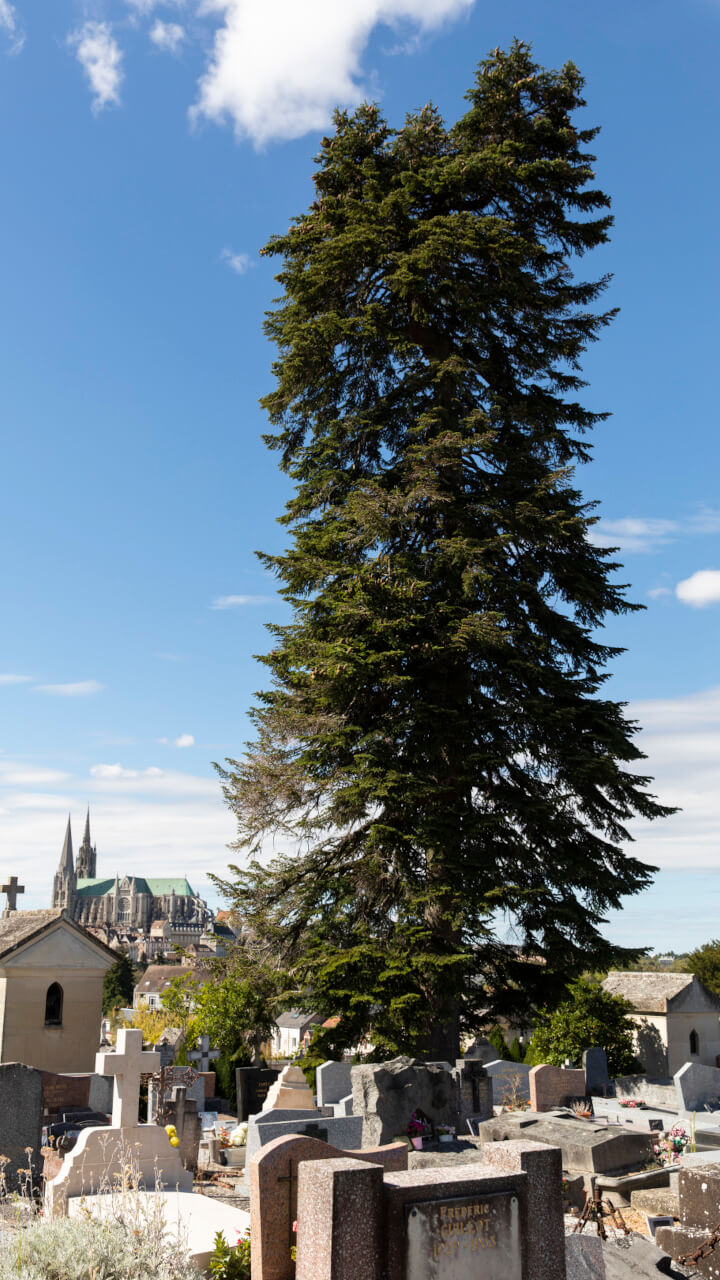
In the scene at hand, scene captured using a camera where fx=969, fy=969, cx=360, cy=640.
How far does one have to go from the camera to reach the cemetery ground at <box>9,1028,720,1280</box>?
610cm

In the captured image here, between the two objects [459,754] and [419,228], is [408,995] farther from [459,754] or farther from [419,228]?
[419,228]

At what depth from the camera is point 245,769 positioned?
1747 centimetres

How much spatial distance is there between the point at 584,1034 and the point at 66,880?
178 metres

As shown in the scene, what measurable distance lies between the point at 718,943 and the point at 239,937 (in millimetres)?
36964

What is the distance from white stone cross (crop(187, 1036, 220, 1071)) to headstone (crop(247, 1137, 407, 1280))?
1693 cm

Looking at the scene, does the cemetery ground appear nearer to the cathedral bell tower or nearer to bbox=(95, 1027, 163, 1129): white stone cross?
bbox=(95, 1027, 163, 1129): white stone cross

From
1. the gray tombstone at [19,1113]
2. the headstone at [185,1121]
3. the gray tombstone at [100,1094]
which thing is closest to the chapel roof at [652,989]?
the gray tombstone at [100,1094]

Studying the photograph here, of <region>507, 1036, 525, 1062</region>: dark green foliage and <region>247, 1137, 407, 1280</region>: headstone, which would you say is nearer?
<region>247, 1137, 407, 1280</region>: headstone

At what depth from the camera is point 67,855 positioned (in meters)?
190

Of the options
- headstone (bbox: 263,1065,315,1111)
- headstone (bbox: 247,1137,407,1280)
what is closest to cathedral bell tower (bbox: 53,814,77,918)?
headstone (bbox: 263,1065,315,1111)

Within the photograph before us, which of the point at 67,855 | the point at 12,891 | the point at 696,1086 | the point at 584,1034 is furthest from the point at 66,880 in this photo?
the point at 696,1086

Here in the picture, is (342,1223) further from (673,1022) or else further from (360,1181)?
(673,1022)

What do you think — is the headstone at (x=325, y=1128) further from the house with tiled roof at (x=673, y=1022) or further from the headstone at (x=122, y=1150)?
the house with tiled roof at (x=673, y=1022)

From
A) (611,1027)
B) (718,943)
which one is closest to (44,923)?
(611,1027)
